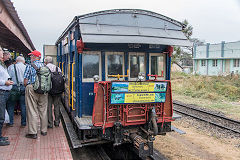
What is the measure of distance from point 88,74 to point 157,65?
6.45 feet

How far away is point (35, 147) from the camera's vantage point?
15.2ft

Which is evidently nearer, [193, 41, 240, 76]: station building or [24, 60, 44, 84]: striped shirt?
[24, 60, 44, 84]: striped shirt

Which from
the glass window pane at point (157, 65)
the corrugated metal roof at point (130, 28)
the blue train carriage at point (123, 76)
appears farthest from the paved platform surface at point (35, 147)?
the glass window pane at point (157, 65)

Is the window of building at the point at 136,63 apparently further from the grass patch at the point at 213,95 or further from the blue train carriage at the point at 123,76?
the grass patch at the point at 213,95

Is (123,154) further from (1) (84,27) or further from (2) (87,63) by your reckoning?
(1) (84,27)

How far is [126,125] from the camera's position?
4.89 meters

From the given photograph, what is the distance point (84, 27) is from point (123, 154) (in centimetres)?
347

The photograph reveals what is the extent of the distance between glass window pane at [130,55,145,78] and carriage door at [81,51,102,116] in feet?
2.94

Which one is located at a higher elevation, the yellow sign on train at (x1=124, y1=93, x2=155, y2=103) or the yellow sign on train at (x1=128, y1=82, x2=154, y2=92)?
the yellow sign on train at (x1=128, y1=82, x2=154, y2=92)

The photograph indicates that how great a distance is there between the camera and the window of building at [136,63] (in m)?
5.80

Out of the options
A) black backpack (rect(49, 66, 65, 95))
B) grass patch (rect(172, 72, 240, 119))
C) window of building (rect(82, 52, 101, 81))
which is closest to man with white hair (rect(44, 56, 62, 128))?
black backpack (rect(49, 66, 65, 95))

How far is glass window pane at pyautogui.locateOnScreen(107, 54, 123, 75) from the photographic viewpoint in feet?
18.4

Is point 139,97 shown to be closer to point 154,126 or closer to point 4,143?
point 154,126

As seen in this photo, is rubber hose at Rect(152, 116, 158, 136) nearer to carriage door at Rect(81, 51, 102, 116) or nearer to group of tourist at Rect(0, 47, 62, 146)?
carriage door at Rect(81, 51, 102, 116)
